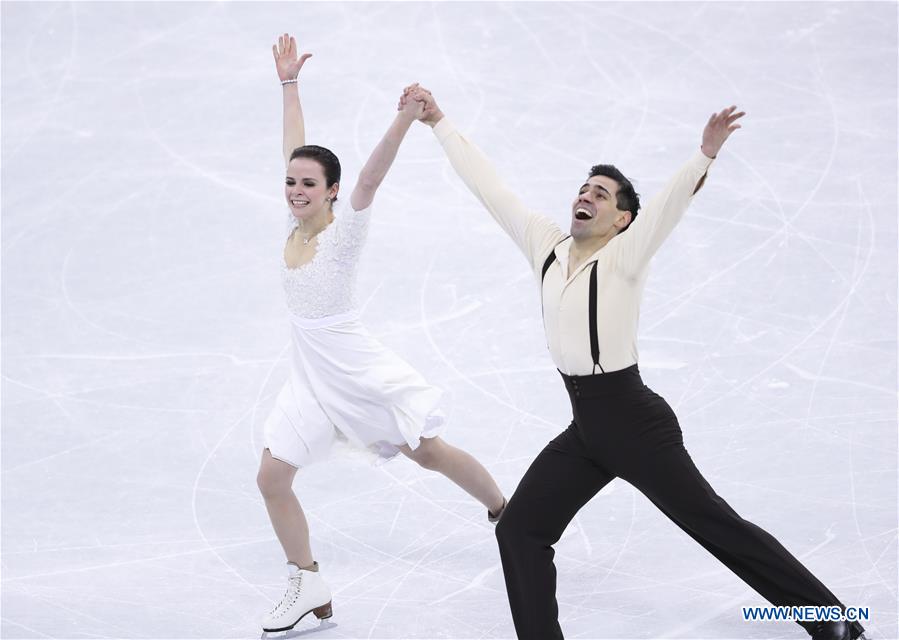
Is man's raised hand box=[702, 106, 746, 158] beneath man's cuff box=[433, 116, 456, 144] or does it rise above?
beneath

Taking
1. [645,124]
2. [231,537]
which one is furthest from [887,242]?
[231,537]

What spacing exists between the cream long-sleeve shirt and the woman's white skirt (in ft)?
2.54

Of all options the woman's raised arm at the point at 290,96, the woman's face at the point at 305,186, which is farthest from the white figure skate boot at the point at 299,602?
the woman's raised arm at the point at 290,96

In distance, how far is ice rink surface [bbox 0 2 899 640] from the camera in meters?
4.91

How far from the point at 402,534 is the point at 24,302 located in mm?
3186

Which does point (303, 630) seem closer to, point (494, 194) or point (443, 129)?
point (494, 194)

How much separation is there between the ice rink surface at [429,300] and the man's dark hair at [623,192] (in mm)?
1458

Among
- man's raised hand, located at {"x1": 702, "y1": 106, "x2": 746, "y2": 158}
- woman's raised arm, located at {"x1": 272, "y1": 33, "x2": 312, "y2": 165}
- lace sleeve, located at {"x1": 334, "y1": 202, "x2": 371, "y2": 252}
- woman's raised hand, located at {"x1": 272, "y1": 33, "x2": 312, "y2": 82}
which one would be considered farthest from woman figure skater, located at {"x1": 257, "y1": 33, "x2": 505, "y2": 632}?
man's raised hand, located at {"x1": 702, "y1": 106, "x2": 746, "y2": 158}

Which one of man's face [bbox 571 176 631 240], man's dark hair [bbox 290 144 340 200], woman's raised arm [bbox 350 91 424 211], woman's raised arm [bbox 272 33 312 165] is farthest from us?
woman's raised arm [bbox 272 33 312 165]

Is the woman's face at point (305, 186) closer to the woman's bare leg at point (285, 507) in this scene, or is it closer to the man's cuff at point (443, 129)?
the man's cuff at point (443, 129)

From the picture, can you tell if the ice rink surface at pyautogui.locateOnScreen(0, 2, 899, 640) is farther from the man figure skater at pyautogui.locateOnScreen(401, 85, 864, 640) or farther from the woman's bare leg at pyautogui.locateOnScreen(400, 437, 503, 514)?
the man figure skater at pyautogui.locateOnScreen(401, 85, 864, 640)

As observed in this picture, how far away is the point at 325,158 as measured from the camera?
15.0 feet

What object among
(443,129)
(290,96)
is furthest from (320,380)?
(290,96)

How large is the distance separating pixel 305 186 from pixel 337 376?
2.25 feet
